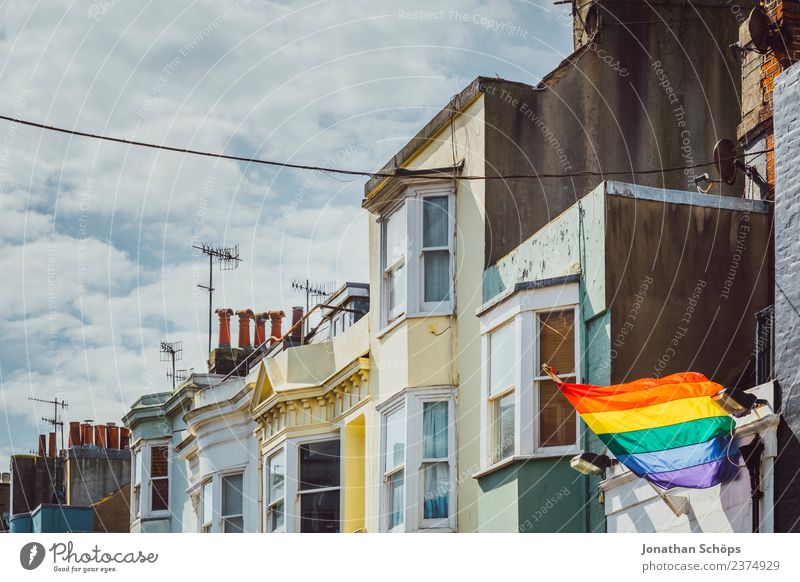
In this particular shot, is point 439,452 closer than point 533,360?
No

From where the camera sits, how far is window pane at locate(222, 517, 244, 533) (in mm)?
23391

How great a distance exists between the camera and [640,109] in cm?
1895

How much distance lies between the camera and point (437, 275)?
18406mm

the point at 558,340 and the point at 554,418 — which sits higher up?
the point at 558,340

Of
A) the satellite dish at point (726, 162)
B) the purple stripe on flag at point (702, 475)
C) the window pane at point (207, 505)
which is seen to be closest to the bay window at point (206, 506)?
the window pane at point (207, 505)

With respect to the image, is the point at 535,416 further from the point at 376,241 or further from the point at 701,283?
the point at 376,241

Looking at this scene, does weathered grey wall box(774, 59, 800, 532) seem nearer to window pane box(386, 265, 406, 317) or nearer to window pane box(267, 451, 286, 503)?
window pane box(386, 265, 406, 317)

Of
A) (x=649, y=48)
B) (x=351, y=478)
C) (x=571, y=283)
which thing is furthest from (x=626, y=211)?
(x=351, y=478)

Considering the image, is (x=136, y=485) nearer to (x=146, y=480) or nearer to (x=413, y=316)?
(x=146, y=480)

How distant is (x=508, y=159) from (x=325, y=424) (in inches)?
163

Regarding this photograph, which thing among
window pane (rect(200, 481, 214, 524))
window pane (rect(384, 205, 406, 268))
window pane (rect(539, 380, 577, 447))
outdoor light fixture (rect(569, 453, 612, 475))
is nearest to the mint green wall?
window pane (rect(539, 380, 577, 447))

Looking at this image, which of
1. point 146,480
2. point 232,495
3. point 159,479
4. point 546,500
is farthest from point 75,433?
point 546,500

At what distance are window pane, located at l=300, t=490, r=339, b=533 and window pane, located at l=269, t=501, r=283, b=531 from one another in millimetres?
671

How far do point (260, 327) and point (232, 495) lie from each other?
4827 millimetres
